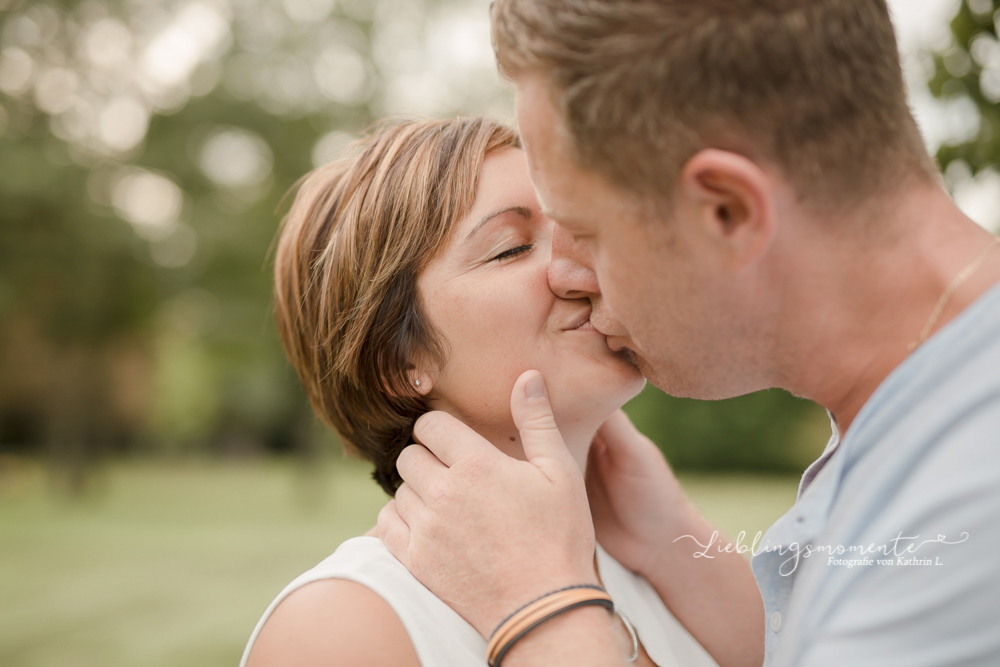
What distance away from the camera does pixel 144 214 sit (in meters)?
20.4

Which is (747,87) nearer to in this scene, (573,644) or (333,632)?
(573,644)

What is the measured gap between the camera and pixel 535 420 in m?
2.32

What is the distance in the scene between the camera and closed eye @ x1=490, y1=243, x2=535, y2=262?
2.55m

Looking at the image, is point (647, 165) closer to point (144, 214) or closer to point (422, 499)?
point (422, 499)

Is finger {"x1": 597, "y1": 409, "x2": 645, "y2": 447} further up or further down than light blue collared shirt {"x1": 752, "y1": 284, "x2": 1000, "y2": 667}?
further down

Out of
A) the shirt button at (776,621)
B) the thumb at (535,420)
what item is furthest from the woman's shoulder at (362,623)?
the shirt button at (776,621)

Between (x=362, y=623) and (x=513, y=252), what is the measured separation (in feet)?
4.03

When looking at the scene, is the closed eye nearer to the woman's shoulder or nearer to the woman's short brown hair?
the woman's short brown hair

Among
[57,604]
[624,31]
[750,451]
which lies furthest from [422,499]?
[750,451]

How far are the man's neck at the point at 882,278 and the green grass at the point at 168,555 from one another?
7.75m

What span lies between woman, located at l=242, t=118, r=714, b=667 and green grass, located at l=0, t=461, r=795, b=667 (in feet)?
21.4

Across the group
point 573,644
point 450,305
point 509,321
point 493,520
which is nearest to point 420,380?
point 450,305

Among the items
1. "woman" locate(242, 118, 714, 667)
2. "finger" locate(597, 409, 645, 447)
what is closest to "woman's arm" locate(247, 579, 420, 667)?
"woman" locate(242, 118, 714, 667)

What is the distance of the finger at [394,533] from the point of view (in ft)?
7.44
